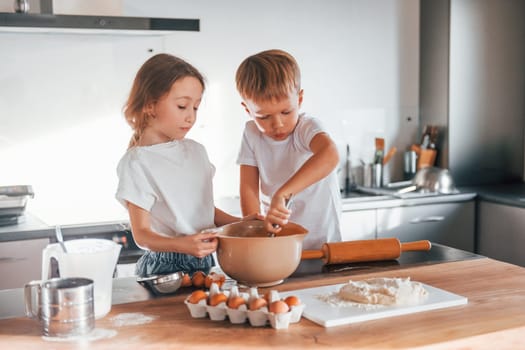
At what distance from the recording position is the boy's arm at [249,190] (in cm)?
195

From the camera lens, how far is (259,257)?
1428mm

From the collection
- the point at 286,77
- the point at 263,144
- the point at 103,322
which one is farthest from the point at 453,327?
the point at 263,144

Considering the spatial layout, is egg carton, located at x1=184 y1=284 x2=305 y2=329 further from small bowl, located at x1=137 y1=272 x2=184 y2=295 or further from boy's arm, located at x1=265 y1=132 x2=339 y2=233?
boy's arm, located at x1=265 y1=132 x2=339 y2=233

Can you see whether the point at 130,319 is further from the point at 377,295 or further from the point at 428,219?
the point at 428,219

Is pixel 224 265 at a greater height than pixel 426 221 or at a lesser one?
greater

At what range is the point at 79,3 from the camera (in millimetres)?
2900

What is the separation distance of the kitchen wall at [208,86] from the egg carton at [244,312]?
161 cm

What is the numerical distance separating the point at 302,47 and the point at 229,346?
99.3 inches

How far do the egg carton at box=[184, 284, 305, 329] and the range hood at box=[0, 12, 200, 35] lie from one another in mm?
1537

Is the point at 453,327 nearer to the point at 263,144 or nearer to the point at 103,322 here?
the point at 103,322

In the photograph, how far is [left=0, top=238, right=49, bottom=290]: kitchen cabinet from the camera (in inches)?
99.6

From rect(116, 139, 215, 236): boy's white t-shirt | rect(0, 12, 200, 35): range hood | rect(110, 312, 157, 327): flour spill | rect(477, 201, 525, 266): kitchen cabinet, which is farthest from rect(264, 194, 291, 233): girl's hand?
rect(477, 201, 525, 266): kitchen cabinet

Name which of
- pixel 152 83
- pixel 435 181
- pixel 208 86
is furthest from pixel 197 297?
pixel 435 181

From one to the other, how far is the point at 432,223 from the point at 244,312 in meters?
2.26
